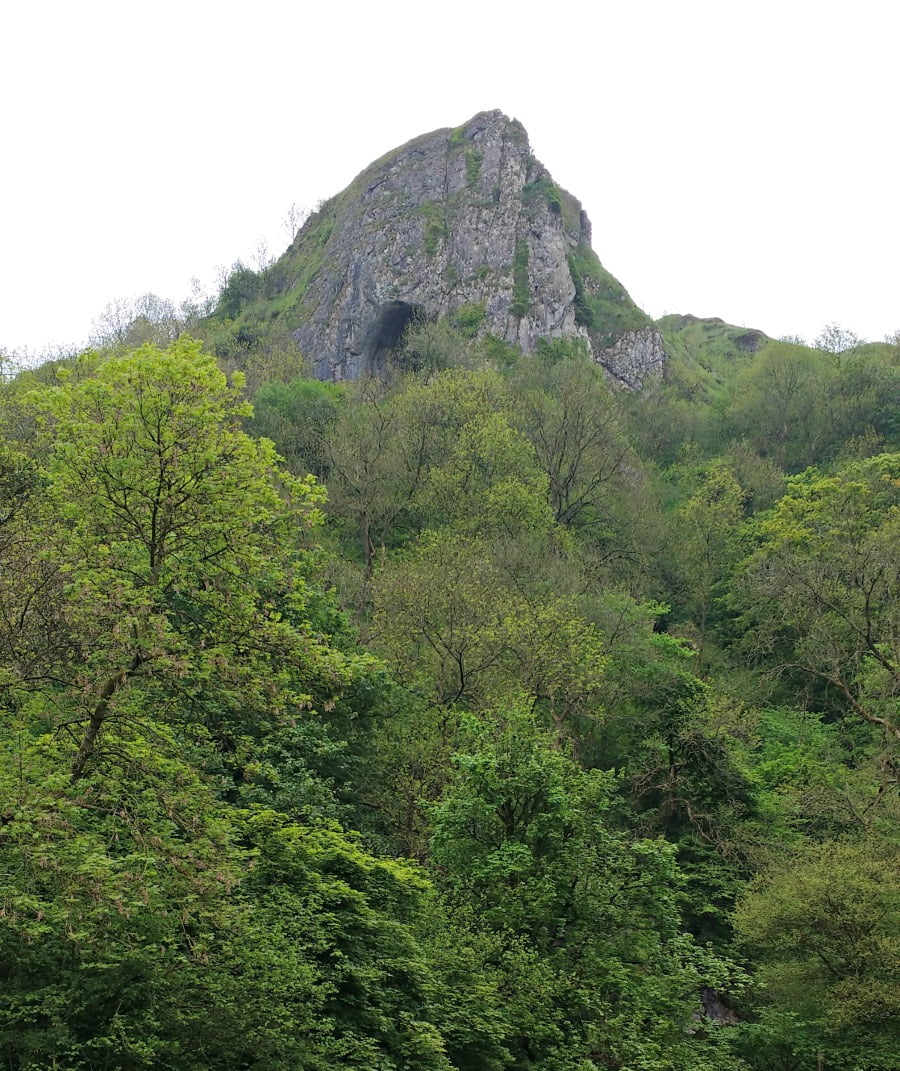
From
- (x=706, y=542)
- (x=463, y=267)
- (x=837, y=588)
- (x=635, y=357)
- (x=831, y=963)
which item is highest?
(x=463, y=267)

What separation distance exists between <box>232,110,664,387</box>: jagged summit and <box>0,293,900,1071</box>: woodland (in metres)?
37.1

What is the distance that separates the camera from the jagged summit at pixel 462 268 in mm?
73250

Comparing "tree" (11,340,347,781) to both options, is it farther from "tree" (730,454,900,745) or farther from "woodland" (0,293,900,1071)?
"tree" (730,454,900,745)

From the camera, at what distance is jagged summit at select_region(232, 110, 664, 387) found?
73250 millimetres

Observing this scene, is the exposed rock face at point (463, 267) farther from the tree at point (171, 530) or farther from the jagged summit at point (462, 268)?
the tree at point (171, 530)

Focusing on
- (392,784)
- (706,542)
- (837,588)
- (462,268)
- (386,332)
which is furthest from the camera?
(386,332)

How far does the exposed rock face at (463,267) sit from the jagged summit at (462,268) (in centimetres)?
12

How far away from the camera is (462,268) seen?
74.4 metres

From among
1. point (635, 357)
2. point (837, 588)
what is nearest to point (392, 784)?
point (837, 588)

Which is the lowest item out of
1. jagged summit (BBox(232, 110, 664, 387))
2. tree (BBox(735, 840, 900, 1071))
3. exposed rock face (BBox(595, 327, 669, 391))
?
tree (BBox(735, 840, 900, 1071))

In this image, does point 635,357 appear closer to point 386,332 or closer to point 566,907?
point 386,332

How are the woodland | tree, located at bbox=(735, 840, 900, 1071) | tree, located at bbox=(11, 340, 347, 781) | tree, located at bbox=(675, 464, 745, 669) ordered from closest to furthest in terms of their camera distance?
the woodland
tree, located at bbox=(11, 340, 347, 781)
tree, located at bbox=(735, 840, 900, 1071)
tree, located at bbox=(675, 464, 745, 669)

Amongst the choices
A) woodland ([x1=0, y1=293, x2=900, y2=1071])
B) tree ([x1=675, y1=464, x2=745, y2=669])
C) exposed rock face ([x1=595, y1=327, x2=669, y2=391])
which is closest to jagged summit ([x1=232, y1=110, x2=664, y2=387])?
exposed rock face ([x1=595, y1=327, x2=669, y2=391])

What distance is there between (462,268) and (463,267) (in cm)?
15
